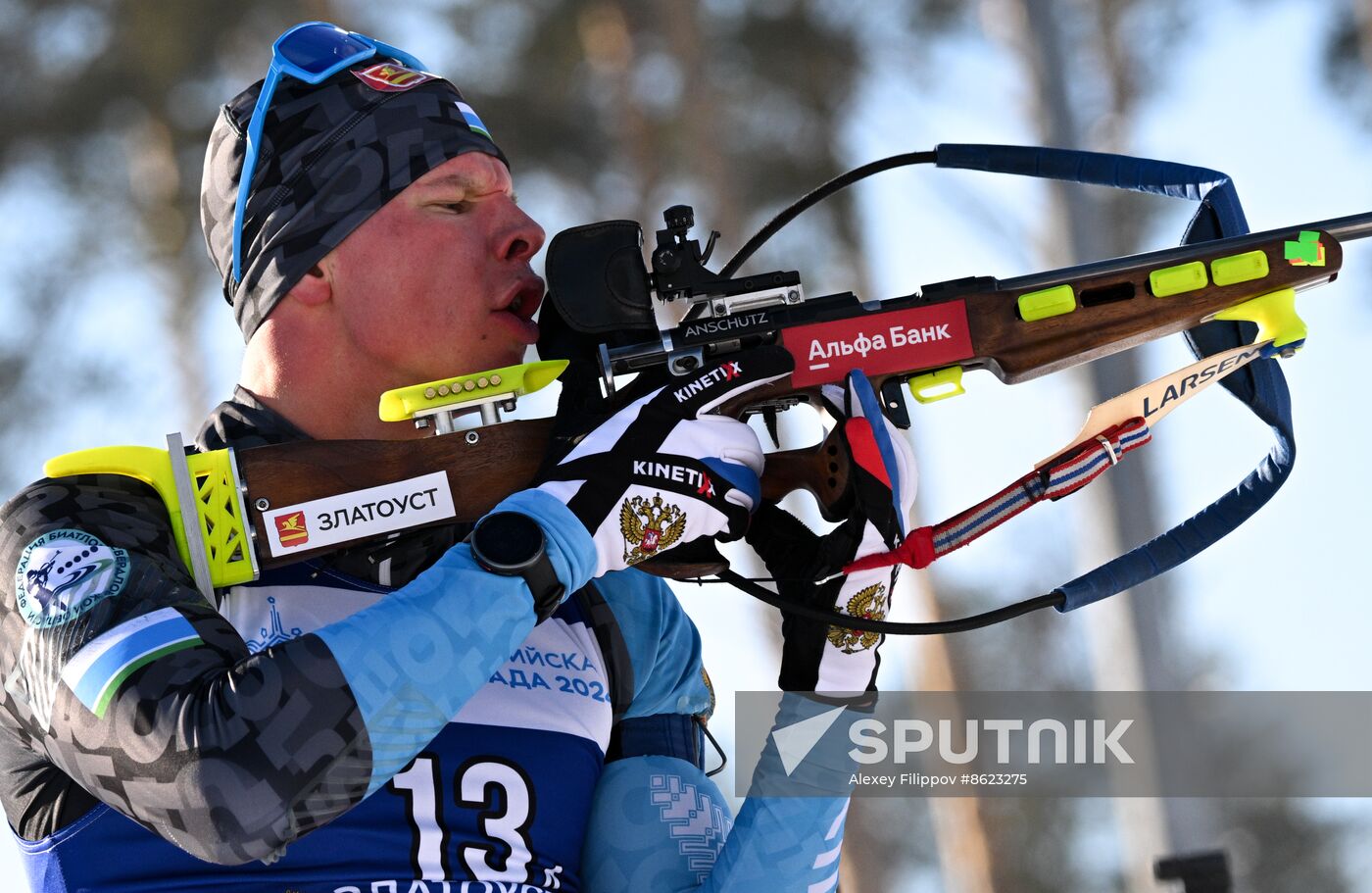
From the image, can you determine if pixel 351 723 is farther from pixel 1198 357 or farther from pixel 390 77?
pixel 1198 357

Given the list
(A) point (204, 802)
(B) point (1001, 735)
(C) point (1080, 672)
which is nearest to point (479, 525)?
(A) point (204, 802)

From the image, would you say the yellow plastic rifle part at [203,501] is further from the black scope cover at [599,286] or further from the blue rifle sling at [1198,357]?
the blue rifle sling at [1198,357]

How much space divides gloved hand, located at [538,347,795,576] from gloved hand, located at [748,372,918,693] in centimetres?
11

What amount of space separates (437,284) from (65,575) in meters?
0.83

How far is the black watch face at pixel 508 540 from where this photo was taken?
2.15 m

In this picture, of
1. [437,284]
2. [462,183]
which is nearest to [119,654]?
[437,284]

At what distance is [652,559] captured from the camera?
7.98ft

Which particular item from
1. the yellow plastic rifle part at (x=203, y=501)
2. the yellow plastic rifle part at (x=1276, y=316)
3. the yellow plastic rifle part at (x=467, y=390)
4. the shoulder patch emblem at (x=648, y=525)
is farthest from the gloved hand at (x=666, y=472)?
the yellow plastic rifle part at (x=1276, y=316)

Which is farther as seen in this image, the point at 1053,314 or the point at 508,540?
the point at 1053,314

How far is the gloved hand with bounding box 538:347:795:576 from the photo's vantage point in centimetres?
230

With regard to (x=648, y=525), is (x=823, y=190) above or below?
above

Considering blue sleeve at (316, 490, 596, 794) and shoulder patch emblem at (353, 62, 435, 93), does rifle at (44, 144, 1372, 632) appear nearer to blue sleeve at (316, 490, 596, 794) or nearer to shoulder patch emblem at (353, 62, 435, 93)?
blue sleeve at (316, 490, 596, 794)

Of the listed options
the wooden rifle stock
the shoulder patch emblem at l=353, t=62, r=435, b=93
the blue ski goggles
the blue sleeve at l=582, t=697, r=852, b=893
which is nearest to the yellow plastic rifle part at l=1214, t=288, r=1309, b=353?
the wooden rifle stock

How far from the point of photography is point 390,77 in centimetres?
294
